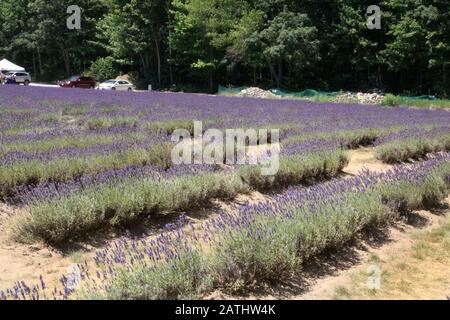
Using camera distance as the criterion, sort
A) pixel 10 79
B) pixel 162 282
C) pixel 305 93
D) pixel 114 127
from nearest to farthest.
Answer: pixel 162 282 < pixel 114 127 < pixel 305 93 < pixel 10 79

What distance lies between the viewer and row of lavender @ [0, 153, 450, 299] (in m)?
3.02

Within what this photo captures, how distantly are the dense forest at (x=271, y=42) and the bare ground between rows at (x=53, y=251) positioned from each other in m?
26.4

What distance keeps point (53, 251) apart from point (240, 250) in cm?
186

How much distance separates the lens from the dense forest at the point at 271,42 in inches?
1164

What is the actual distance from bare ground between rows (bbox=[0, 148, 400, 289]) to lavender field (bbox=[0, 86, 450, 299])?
7 cm

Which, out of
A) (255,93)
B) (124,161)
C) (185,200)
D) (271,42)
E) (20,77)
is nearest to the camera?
(185,200)

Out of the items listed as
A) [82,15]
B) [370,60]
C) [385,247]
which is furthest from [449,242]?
[82,15]

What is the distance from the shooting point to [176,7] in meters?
35.8

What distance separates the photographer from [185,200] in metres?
5.23

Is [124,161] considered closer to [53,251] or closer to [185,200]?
[185,200]

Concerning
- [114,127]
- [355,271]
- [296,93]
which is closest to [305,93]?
[296,93]

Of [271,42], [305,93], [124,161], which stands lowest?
[124,161]

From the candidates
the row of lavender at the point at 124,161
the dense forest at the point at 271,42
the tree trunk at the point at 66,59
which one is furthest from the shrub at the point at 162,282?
the tree trunk at the point at 66,59
